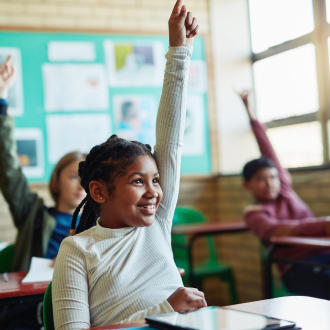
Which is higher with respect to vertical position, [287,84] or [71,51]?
[71,51]

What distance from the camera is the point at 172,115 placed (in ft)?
4.08


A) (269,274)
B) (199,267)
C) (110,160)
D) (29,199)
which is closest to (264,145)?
(269,274)

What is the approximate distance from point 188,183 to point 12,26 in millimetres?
1962

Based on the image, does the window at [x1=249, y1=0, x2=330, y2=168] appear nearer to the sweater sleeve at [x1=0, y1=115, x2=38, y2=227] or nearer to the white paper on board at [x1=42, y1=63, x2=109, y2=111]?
the white paper on board at [x1=42, y1=63, x2=109, y2=111]

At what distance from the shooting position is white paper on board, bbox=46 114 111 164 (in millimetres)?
3678

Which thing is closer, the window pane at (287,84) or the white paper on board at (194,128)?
the window pane at (287,84)

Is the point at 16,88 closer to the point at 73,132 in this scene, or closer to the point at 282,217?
the point at 73,132

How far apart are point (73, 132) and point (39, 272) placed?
2.19 m

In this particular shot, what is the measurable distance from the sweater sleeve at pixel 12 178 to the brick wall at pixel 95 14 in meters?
1.95

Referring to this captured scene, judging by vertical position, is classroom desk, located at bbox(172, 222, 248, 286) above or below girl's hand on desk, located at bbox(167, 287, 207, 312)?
below

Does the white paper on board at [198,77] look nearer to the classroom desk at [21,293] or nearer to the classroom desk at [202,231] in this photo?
the classroom desk at [202,231]

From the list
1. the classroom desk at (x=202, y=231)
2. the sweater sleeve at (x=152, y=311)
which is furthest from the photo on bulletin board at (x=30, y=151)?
the sweater sleeve at (x=152, y=311)

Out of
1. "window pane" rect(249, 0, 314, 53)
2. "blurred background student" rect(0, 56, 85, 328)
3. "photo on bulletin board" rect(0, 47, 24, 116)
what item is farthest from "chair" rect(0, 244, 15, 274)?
"window pane" rect(249, 0, 314, 53)

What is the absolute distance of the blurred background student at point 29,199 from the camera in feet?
6.59
